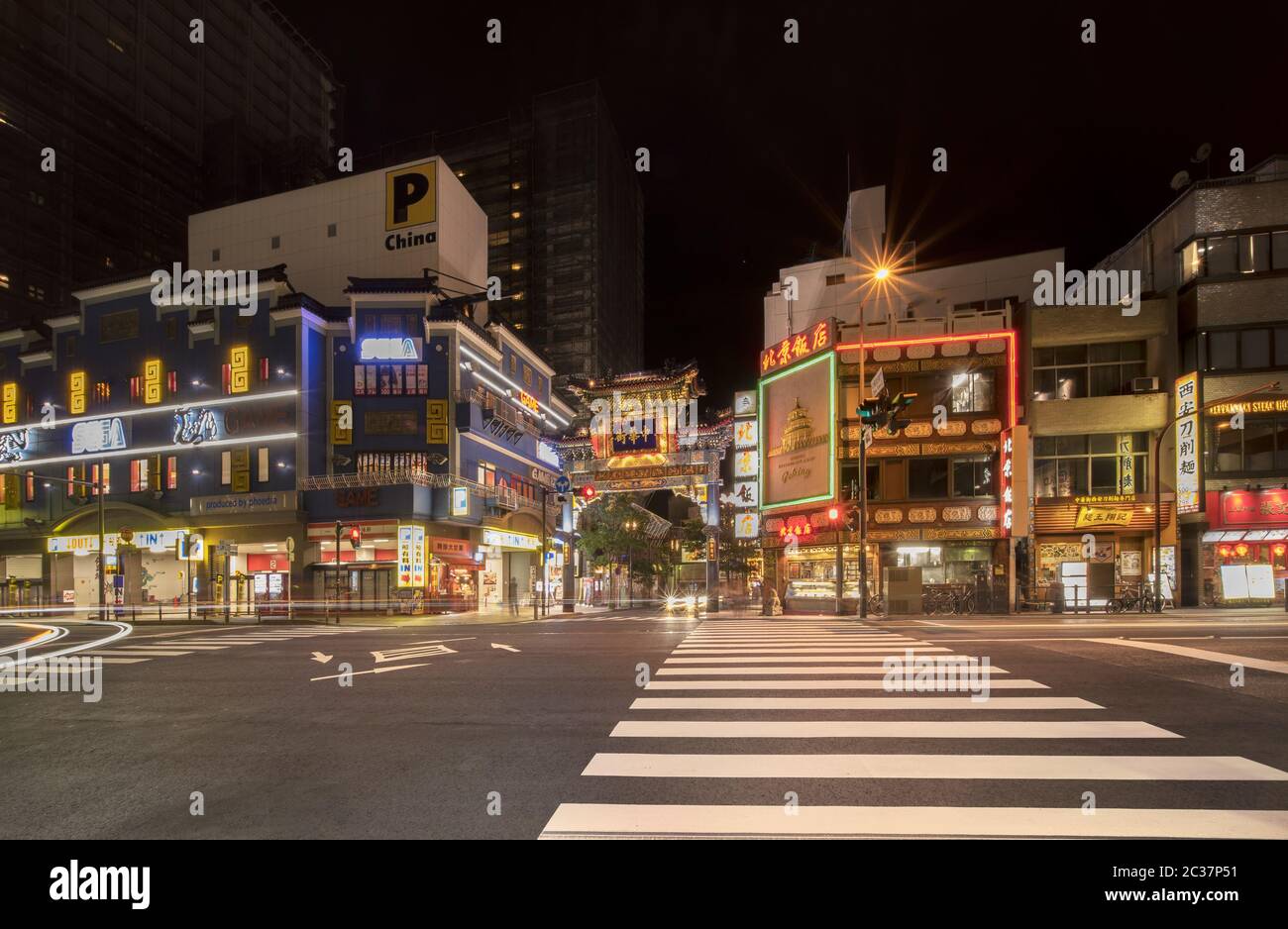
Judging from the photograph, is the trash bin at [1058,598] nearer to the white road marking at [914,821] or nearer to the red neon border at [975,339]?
the red neon border at [975,339]

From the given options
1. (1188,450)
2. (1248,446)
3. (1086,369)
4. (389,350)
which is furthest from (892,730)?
(389,350)

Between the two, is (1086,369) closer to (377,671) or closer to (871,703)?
(871,703)

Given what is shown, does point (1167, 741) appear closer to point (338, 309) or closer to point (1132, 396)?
point (1132, 396)

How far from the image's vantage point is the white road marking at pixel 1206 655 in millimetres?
11109

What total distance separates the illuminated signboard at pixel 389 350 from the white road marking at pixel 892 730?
115 feet

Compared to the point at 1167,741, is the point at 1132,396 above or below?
above

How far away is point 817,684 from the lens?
989 centimetres

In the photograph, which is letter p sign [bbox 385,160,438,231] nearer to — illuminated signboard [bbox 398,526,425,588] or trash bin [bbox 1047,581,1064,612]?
illuminated signboard [bbox 398,526,425,588]

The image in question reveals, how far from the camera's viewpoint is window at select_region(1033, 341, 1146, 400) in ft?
97.8

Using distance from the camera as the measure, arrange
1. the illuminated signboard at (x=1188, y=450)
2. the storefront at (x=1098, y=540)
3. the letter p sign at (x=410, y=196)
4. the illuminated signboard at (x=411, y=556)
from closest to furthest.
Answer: the illuminated signboard at (x=1188, y=450), the storefront at (x=1098, y=540), the illuminated signboard at (x=411, y=556), the letter p sign at (x=410, y=196)

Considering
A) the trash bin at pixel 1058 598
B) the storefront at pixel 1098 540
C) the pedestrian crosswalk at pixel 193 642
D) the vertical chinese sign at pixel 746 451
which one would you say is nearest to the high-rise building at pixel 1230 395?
the storefront at pixel 1098 540

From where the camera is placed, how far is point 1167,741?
22.7 feet
